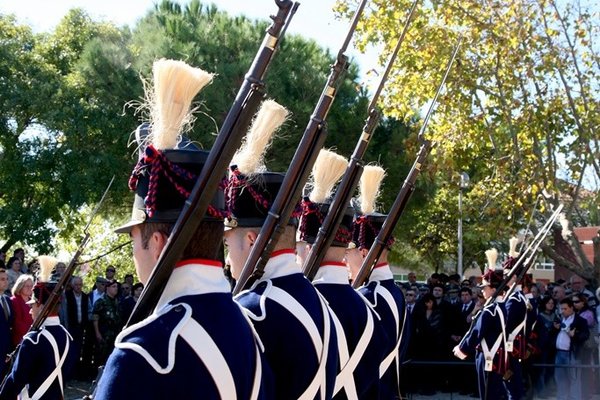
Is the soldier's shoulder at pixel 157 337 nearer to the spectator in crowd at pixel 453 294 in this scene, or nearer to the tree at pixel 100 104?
the spectator in crowd at pixel 453 294

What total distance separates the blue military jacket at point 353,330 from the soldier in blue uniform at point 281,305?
0.99 m

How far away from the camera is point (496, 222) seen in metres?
16.6

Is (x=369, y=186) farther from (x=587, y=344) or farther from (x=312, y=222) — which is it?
(x=587, y=344)

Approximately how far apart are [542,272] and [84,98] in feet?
151

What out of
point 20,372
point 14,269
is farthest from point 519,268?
Result: point 14,269

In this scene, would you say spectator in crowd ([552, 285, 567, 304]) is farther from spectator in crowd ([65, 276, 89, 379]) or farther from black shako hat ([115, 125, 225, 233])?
black shako hat ([115, 125, 225, 233])

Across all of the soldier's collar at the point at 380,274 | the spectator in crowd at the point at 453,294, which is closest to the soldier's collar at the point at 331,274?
the soldier's collar at the point at 380,274

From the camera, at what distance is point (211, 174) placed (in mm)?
2873

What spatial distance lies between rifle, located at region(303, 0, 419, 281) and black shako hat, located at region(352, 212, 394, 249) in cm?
131

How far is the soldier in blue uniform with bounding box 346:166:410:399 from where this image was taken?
21.0ft

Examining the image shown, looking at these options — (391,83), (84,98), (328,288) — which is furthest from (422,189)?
(328,288)

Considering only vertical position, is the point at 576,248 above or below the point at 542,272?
below

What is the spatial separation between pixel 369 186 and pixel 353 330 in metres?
1.67

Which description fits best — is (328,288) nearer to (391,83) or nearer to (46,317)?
(46,317)
